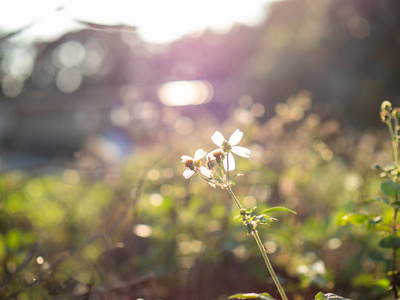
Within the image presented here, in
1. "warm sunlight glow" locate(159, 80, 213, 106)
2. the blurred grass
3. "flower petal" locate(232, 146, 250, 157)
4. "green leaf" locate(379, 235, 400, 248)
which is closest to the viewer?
"flower petal" locate(232, 146, 250, 157)

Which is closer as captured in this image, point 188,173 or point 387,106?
point 188,173

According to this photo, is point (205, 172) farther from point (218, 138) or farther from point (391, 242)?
point (391, 242)

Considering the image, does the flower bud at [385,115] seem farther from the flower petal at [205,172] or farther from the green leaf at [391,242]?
the flower petal at [205,172]

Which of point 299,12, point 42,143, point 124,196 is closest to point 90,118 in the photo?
point 42,143

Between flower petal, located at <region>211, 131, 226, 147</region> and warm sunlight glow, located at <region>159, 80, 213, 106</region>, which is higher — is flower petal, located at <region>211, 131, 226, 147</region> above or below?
below

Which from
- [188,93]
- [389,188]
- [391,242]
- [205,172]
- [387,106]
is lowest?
[391,242]

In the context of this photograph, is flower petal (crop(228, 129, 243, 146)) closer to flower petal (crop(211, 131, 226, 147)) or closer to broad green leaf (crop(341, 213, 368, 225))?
flower petal (crop(211, 131, 226, 147))

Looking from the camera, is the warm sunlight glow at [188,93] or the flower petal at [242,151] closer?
the flower petal at [242,151]

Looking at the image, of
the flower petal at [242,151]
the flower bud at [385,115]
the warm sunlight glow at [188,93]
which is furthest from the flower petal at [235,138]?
the warm sunlight glow at [188,93]

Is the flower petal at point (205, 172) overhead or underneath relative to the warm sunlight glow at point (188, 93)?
underneath

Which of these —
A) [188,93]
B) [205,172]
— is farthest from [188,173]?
[188,93]

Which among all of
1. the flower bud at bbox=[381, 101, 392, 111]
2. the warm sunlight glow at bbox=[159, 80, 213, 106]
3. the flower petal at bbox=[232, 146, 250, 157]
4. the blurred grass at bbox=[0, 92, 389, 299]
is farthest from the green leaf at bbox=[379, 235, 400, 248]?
the warm sunlight glow at bbox=[159, 80, 213, 106]
